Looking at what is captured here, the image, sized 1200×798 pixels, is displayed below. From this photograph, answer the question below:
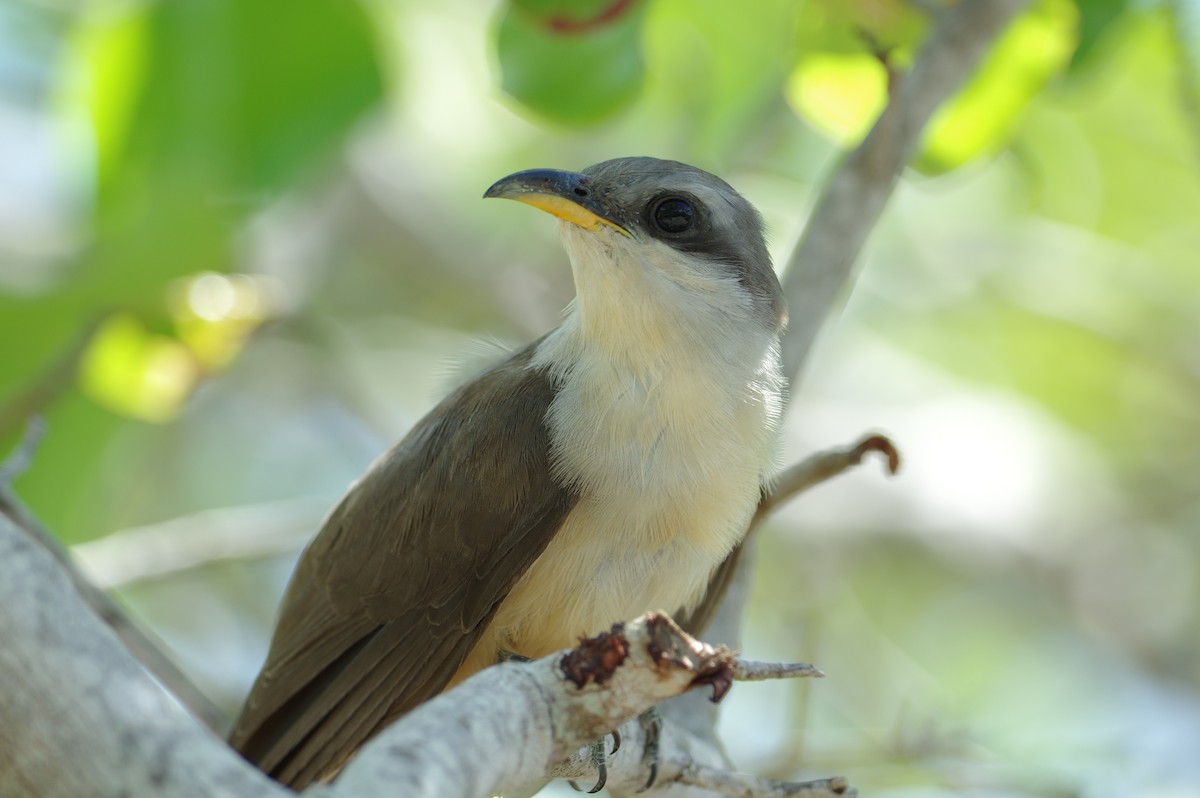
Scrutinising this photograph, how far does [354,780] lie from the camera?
1852 millimetres

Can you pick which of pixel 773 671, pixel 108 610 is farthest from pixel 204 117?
pixel 773 671

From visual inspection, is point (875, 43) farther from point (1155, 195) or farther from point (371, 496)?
point (1155, 195)

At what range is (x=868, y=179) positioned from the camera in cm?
426

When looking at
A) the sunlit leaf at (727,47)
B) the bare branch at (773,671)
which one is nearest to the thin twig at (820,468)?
the bare branch at (773,671)

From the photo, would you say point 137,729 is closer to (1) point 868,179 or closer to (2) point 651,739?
(2) point 651,739

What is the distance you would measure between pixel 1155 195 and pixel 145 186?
19.1 ft

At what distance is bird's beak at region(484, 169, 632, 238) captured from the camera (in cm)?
423

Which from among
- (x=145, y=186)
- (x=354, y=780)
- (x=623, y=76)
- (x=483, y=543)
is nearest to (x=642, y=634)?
(x=354, y=780)

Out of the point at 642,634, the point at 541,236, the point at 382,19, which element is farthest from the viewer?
the point at 541,236

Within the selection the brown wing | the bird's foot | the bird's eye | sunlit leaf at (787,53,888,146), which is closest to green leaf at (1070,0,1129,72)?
sunlit leaf at (787,53,888,146)

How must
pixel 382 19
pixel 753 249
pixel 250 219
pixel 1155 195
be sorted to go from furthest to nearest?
pixel 1155 195 < pixel 382 19 < pixel 250 219 < pixel 753 249

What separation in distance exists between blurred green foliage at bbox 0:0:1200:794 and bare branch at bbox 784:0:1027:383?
13.5 inches

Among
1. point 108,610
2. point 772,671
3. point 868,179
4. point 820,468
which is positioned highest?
point 868,179

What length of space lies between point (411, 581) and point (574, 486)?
70 centimetres
